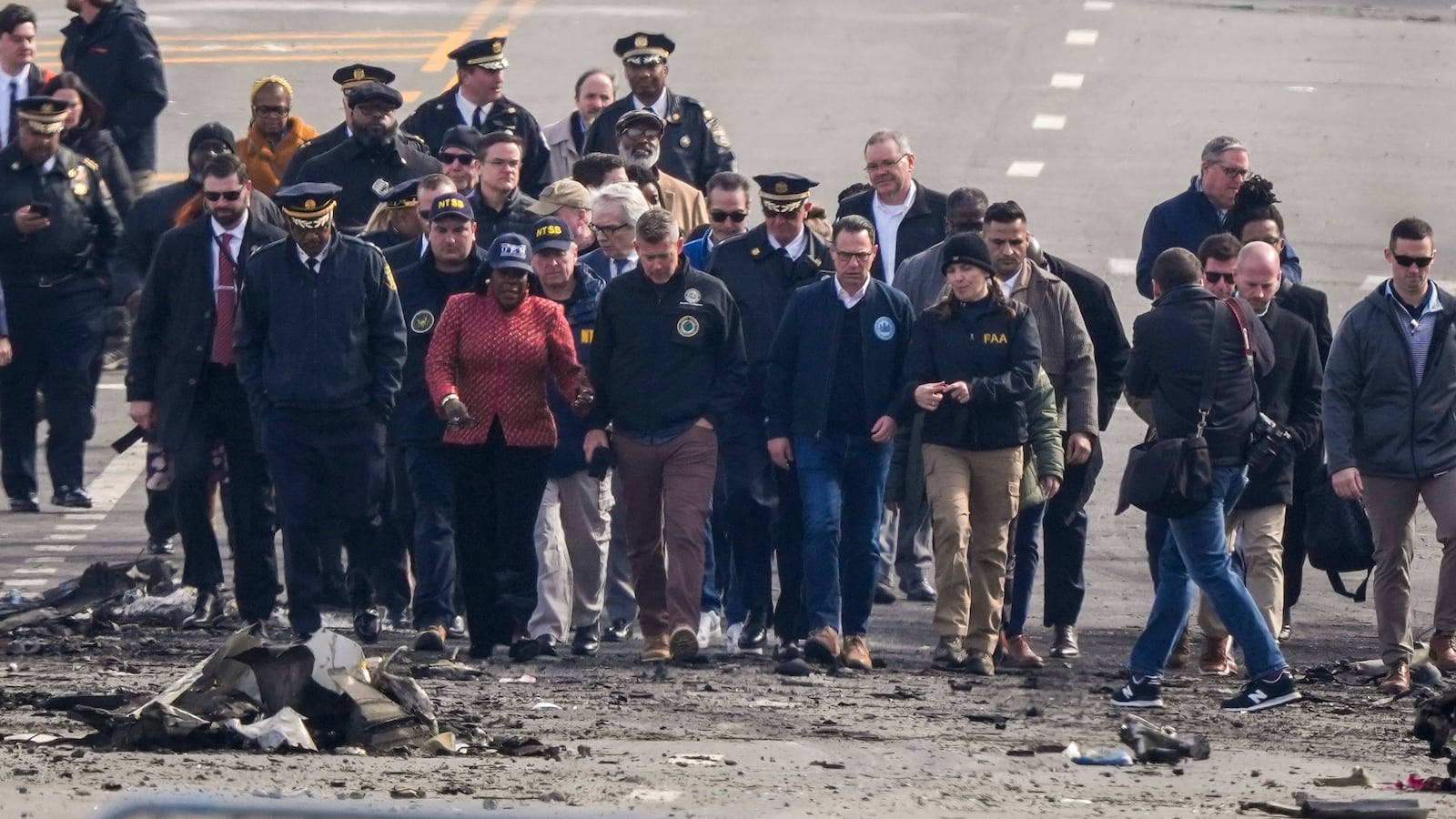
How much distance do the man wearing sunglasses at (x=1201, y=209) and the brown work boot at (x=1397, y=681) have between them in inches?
101

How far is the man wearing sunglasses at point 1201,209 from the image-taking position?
43.2ft

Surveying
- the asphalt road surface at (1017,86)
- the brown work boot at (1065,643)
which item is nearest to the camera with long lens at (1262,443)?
the brown work boot at (1065,643)

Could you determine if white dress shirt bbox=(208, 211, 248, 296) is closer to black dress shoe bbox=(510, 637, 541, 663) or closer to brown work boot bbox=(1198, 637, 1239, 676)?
black dress shoe bbox=(510, 637, 541, 663)

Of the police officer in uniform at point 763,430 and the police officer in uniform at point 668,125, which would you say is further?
the police officer in uniform at point 668,125

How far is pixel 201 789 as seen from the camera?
8.29m

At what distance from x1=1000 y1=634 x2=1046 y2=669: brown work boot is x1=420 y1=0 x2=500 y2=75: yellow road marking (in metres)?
15.9

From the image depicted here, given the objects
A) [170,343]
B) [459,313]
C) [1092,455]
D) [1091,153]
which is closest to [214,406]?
[170,343]

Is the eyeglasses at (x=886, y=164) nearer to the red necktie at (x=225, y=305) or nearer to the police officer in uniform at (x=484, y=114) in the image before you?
the police officer in uniform at (x=484, y=114)

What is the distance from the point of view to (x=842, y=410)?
1169 centimetres

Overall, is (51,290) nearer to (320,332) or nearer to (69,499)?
(69,499)

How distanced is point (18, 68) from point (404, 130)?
2.54 m

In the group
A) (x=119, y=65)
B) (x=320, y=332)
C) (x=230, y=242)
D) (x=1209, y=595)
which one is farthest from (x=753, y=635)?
(x=119, y=65)

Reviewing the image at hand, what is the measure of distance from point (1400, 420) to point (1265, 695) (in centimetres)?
162

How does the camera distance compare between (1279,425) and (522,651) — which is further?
(1279,425)
